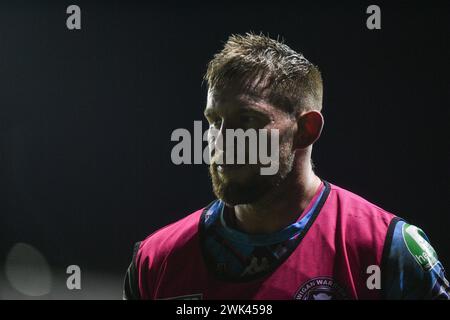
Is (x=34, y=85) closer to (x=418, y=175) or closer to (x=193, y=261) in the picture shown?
(x=193, y=261)

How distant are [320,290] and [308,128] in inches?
19.3

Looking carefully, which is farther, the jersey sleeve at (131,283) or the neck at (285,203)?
the jersey sleeve at (131,283)

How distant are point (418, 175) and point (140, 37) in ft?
3.67

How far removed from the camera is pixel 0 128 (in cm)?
183

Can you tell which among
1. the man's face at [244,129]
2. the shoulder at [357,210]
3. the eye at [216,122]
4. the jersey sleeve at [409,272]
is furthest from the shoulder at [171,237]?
the jersey sleeve at [409,272]

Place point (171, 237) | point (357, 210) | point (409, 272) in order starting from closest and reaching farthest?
point (409, 272), point (357, 210), point (171, 237)

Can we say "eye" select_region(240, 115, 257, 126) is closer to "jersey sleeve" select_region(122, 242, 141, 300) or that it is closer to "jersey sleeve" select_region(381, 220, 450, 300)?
"jersey sleeve" select_region(381, 220, 450, 300)

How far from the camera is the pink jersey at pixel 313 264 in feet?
4.56

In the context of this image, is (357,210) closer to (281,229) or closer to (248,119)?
(281,229)

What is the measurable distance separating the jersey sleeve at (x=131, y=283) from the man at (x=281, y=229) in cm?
2

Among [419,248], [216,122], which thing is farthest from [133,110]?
[419,248]

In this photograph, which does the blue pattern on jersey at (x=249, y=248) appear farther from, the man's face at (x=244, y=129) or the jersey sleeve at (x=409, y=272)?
the jersey sleeve at (x=409, y=272)

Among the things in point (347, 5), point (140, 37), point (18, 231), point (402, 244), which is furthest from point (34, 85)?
point (402, 244)

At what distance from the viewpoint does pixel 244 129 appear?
144 cm
